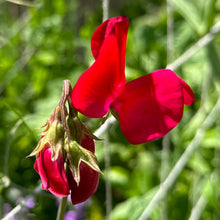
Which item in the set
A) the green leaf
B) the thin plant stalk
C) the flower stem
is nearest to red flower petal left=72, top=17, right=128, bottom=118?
the flower stem

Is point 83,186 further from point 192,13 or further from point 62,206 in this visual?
point 192,13

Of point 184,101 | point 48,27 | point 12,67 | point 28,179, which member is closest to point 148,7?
point 48,27

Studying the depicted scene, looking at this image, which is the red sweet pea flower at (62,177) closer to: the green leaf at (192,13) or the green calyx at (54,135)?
the green calyx at (54,135)

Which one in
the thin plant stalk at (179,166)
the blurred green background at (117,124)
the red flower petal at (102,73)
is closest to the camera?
the red flower petal at (102,73)

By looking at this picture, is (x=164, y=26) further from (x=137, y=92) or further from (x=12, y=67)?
(x=137, y=92)

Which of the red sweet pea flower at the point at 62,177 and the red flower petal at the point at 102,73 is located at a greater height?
the red flower petal at the point at 102,73

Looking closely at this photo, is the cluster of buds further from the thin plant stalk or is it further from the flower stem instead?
the thin plant stalk

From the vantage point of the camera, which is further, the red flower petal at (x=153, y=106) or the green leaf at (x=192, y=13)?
the green leaf at (x=192, y=13)

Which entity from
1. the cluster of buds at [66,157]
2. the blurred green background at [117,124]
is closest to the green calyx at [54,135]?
the cluster of buds at [66,157]

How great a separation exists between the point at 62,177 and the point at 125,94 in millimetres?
101

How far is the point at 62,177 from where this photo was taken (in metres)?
0.41

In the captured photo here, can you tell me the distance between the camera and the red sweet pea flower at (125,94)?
396mm

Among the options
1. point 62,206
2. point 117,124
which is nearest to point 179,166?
point 117,124

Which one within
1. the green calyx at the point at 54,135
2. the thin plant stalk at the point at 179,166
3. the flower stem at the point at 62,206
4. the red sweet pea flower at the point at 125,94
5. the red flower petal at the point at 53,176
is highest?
the red sweet pea flower at the point at 125,94
